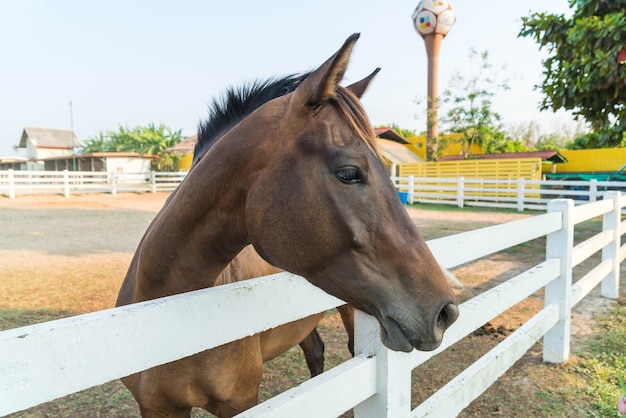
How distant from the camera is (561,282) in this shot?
338 centimetres

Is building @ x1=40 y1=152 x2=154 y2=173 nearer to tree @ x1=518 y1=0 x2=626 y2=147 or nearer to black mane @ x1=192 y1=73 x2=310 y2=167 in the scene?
tree @ x1=518 y1=0 x2=626 y2=147

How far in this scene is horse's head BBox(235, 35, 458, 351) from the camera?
43.7 inches

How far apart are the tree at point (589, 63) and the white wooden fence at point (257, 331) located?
3.44m

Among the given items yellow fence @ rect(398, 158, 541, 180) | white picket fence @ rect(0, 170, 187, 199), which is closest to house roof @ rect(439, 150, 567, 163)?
yellow fence @ rect(398, 158, 541, 180)

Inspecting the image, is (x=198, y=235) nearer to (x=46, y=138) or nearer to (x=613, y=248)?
(x=613, y=248)

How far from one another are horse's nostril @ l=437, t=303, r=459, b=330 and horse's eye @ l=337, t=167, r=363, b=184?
0.42 meters

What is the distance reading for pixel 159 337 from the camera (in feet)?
3.44

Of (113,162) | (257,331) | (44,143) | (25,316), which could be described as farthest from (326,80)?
(44,143)

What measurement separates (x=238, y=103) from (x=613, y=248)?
17.1 ft

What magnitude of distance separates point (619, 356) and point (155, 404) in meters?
3.69

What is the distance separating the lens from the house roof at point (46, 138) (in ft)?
150

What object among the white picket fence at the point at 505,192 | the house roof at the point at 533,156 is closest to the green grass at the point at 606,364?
the white picket fence at the point at 505,192

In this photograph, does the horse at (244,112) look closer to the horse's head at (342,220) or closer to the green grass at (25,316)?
the horse's head at (342,220)

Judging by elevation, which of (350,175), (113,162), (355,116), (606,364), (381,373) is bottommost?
(606,364)
